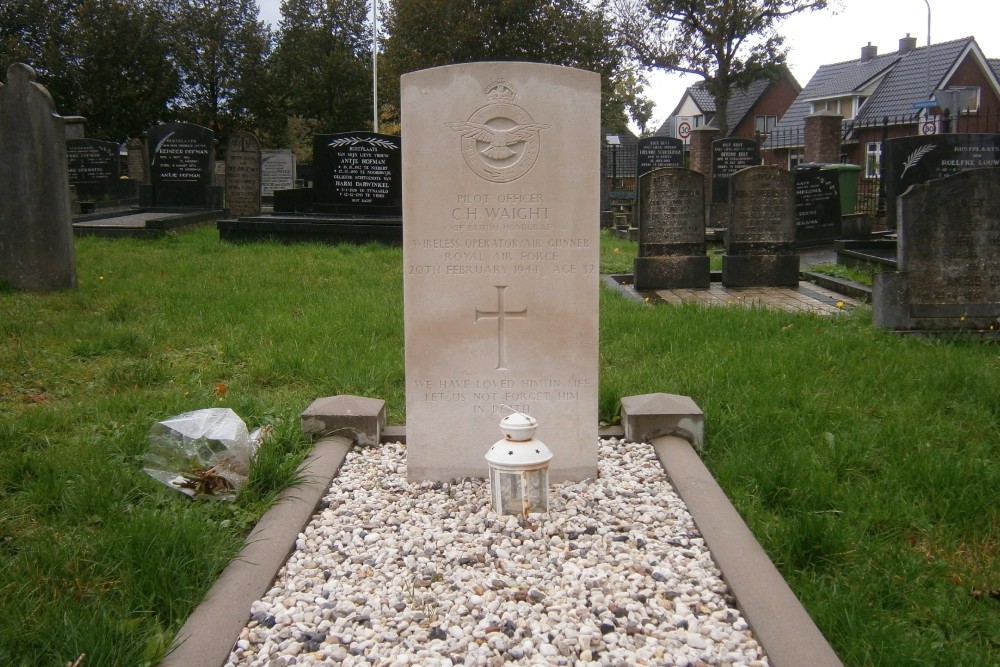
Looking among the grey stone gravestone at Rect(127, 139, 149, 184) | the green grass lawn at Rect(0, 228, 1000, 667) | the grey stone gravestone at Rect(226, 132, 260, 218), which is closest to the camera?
the green grass lawn at Rect(0, 228, 1000, 667)

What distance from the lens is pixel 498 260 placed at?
405 cm

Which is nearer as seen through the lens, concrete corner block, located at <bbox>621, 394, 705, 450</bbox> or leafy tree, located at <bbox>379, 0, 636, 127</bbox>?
concrete corner block, located at <bbox>621, 394, 705, 450</bbox>

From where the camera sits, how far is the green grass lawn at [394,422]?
2.85m

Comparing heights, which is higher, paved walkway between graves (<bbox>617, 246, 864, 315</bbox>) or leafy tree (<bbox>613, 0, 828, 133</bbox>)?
leafy tree (<bbox>613, 0, 828, 133</bbox>)

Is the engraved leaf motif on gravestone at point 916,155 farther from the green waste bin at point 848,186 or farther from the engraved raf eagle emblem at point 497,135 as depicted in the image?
the engraved raf eagle emblem at point 497,135

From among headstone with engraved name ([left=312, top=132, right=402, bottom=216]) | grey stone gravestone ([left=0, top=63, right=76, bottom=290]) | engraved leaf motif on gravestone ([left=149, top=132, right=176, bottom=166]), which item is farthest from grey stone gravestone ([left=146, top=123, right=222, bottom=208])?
grey stone gravestone ([left=0, top=63, right=76, bottom=290])

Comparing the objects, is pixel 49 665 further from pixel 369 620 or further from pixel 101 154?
pixel 101 154

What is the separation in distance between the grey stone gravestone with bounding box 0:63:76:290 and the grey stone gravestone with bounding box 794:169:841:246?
1080cm

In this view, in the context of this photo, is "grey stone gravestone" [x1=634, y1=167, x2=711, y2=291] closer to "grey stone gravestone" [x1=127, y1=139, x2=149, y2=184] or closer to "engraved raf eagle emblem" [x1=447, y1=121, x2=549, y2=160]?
"engraved raf eagle emblem" [x1=447, y1=121, x2=549, y2=160]

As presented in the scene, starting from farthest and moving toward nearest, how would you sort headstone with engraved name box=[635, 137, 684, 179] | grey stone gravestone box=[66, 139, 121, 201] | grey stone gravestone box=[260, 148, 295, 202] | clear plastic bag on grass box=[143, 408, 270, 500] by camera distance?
grey stone gravestone box=[260, 148, 295, 202], headstone with engraved name box=[635, 137, 684, 179], grey stone gravestone box=[66, 139, 121, 201], clear plastic bag on grass box=[143, 408, 270, 500]

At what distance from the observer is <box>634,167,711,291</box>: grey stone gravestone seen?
1059 centimetres

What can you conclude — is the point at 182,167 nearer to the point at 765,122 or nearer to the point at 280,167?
the point at 280,167

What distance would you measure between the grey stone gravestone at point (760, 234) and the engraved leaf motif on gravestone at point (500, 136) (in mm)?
7231

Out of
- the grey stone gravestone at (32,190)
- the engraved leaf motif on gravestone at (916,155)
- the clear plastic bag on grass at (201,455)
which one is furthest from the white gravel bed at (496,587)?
the engraved leaf motif on gravestone at (916,155)
